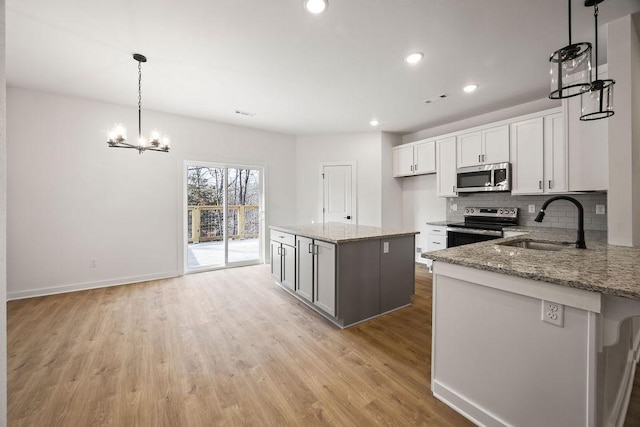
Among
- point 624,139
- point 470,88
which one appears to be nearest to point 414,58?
point 470,88

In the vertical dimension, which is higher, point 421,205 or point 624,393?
point 421,205

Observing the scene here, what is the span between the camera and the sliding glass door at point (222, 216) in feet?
15.8

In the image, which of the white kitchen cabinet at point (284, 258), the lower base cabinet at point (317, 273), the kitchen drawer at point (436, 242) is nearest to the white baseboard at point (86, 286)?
the white kitchen cabinet at point (284, 258)

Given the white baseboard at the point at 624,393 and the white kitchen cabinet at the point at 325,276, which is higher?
the white kitchen cabinet at the point at 325,276

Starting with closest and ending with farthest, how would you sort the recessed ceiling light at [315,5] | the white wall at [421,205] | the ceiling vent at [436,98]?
the recessed ceiling light at [315,5] < the ceiling vent at [436,98] < the white wall at [421,205]

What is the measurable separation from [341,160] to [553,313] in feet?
15.6

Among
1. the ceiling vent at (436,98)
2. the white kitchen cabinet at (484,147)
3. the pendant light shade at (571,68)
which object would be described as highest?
the ceiling vent at (436,98)

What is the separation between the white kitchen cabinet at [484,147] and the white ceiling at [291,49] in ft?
1.45

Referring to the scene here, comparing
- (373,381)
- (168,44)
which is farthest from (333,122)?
(373,381)

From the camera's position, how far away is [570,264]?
141 cm

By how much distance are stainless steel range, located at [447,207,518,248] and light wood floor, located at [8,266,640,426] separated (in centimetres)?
139

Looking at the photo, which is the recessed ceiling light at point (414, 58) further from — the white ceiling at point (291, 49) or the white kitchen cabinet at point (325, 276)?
the white kitchen cabinet at point (325, 276)

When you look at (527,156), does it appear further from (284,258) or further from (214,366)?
(214,366)

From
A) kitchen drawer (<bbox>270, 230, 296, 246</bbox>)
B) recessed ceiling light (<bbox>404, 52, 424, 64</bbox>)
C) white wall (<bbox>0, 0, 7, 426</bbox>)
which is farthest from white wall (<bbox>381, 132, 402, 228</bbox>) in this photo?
white wall (<bbox>0, 0, 7, 426</bbox>)
